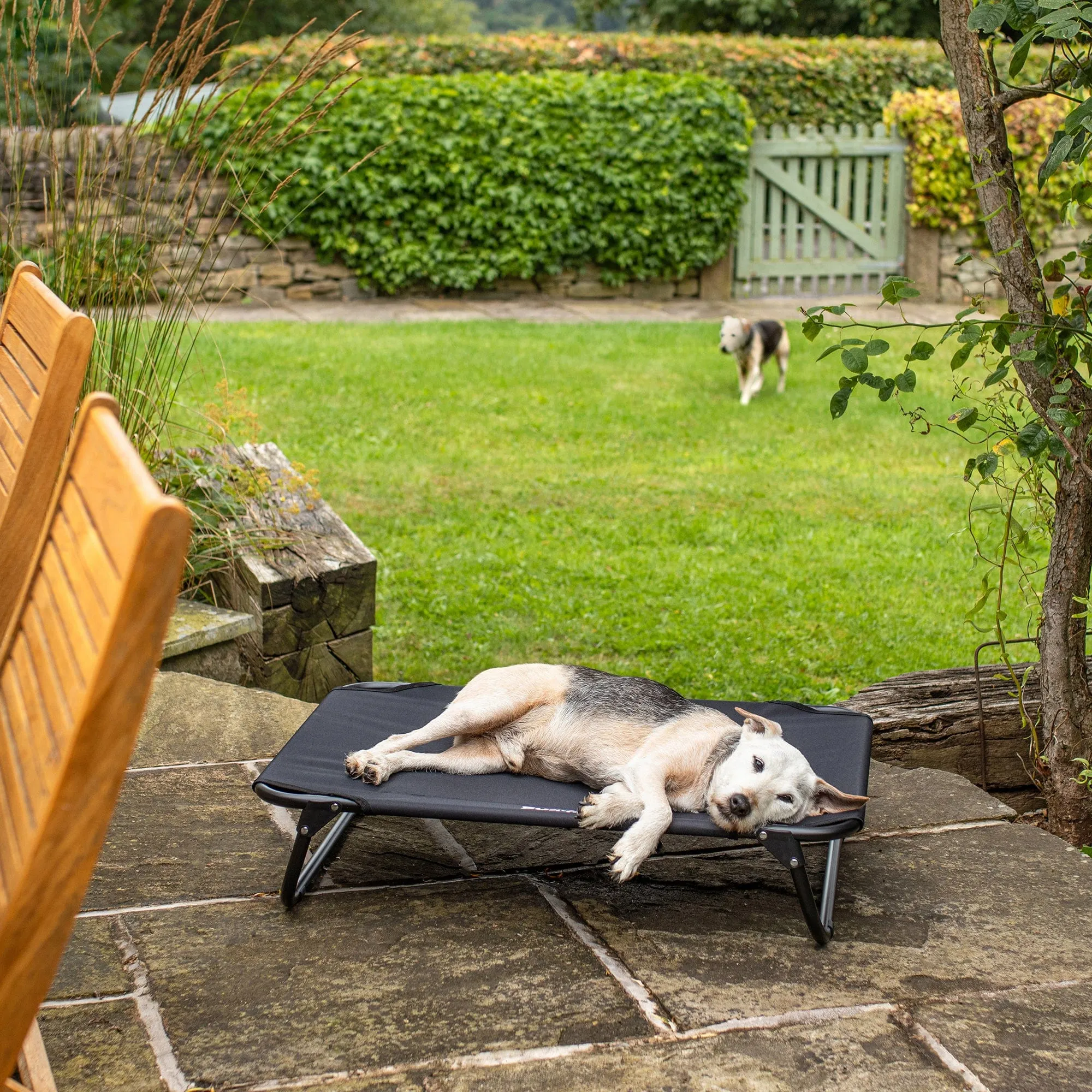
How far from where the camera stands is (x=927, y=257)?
Answer: 13.2 m

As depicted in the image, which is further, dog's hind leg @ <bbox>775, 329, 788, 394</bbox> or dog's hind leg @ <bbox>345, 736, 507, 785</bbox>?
dog's hind leg @ <bbox>775, 329, 788, 394</bbox>

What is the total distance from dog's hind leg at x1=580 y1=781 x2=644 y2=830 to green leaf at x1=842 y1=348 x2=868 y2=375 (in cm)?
107

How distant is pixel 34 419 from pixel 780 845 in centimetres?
153

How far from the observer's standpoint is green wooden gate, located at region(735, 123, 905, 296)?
13062mm

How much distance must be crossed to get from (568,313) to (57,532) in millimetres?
10875

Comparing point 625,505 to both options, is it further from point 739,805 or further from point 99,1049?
point 99,1049

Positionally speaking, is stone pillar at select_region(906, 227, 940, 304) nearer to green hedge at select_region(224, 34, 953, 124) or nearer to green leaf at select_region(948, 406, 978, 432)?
green hedge at select_region(224, 34, 953, 124)

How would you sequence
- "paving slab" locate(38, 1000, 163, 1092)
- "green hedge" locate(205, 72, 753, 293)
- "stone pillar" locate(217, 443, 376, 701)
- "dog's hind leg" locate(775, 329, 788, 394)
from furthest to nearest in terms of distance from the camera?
1. "green hedge" locate(205, 72, 753, 293)
2. "dog's hind leg" locate(775, 329, 788, 394)
3. "stone pillar" locate(217, 443, 376, 701)
4. "paving slab" locate(38, 1000, 163, 1092)

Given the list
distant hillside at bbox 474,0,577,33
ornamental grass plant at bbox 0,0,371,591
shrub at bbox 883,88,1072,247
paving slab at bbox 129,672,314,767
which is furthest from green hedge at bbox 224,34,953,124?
distant hillside at bbox 474,0,577,33

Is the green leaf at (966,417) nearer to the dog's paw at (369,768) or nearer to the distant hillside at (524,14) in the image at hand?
the dog's paw at (369,768)

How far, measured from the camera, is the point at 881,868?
278 centimetres

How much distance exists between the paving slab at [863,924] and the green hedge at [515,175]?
975cm

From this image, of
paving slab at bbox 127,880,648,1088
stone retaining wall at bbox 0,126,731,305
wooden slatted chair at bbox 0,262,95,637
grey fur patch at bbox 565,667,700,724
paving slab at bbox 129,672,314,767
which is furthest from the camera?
stone retaining wall at bbox 0,126,731,305

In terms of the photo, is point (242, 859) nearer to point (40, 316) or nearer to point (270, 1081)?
point (270, 1081)
